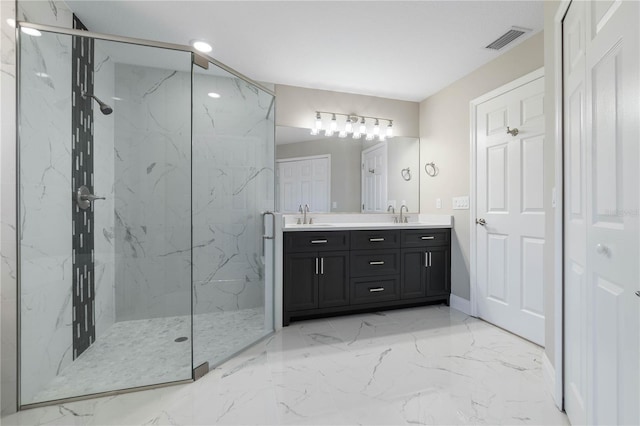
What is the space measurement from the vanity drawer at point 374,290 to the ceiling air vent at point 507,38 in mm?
2082

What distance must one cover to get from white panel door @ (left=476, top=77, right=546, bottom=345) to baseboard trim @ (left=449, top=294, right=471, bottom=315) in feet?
0.38

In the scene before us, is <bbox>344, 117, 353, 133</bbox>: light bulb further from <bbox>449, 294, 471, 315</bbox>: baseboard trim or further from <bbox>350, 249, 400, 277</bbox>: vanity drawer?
<bbox>449, 294, 471, 315</bbox>: baseboard trim

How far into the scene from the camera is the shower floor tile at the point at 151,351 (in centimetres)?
161

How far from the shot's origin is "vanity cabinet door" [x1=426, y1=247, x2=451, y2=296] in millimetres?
2957

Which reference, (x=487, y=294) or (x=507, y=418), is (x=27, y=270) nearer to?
(x=507, y=418)

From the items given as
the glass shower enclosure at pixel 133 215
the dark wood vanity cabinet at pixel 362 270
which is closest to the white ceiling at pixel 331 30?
the glass shower enclosure at pixel 133 215

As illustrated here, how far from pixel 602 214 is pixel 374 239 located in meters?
1.84

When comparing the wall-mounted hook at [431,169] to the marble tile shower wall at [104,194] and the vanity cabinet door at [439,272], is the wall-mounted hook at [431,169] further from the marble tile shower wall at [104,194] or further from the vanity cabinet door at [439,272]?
the marble tile shower wall at [104,194]

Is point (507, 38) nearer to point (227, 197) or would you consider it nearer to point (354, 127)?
point (354, 127)

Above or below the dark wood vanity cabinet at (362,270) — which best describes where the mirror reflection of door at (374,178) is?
above

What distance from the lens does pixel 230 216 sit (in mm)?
2311

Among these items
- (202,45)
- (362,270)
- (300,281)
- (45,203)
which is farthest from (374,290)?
(202,45)

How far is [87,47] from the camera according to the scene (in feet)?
6.20

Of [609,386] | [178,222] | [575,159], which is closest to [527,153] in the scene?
[575,159]
